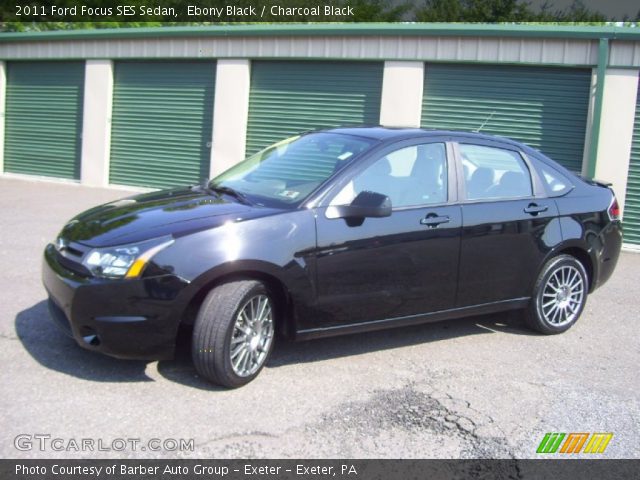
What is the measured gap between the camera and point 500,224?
5.56 m

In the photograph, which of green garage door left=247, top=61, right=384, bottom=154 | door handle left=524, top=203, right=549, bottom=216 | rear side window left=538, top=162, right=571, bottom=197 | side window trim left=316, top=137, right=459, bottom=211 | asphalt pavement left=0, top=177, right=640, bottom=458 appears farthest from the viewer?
green garage door left=247, top=61, right=384, bottom=154

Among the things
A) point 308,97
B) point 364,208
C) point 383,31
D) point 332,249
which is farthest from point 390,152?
point 308,97

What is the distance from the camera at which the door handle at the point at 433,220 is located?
5172 millimetres

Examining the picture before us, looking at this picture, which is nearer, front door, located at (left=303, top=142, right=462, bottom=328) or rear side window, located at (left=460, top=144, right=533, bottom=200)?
front door, located at (left=303, top=142, right=462, bottom=328)

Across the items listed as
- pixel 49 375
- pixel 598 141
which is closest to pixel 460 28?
pixel 598 141

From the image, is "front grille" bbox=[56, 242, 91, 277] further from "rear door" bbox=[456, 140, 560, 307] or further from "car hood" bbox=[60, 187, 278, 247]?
"rear door" bbox=[456, 140, 560, 307]

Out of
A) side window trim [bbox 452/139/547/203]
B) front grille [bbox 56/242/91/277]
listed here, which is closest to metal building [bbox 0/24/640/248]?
side window trim [bbox 452/139/547/203]

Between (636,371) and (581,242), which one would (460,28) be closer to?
(581,242)

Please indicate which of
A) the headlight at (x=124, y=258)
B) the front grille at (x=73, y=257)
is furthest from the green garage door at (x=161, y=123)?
the headlight at (x=124, y=258)

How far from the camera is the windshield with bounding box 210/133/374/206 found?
4.99m

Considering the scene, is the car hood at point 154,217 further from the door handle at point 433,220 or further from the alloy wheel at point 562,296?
the alloy wheel at point 562,296

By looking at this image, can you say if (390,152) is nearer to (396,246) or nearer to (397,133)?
(397,133)

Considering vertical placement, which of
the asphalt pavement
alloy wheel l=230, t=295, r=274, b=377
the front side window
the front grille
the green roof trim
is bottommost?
the asphalt pavement

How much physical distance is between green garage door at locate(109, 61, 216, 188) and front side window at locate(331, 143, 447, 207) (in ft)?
31.2
